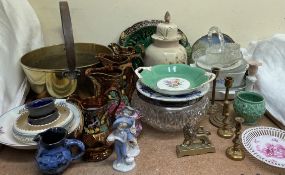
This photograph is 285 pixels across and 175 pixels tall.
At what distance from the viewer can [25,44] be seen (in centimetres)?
82

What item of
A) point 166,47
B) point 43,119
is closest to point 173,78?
point 166,47

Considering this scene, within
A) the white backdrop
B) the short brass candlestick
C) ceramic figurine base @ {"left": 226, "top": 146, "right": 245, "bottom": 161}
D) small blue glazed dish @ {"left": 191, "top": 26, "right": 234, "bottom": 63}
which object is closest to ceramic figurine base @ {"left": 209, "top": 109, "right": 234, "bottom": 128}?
the short brass candlestick

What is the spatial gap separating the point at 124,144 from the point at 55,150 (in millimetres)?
135

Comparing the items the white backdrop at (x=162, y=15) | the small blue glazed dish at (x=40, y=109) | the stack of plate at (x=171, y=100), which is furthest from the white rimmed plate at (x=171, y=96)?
the white backdrop at (x=162, y=15)

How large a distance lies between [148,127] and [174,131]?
2.9 inches

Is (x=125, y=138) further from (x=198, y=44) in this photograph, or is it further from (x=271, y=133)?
(x=198, y=44)

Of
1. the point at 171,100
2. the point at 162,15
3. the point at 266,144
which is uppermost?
the point at 162,15

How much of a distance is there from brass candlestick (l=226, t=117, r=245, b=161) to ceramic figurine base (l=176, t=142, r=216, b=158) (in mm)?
37

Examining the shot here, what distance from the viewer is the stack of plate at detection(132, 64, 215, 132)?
63 centimetres

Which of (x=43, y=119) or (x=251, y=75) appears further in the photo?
(x=251, y=75)

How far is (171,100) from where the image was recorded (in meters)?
0.62

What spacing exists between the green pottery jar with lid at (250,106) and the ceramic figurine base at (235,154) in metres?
0.12

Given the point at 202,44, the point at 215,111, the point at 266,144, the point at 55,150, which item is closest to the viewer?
the point at 55,150

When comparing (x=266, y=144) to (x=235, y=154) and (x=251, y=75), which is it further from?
(x=251, y=75)
